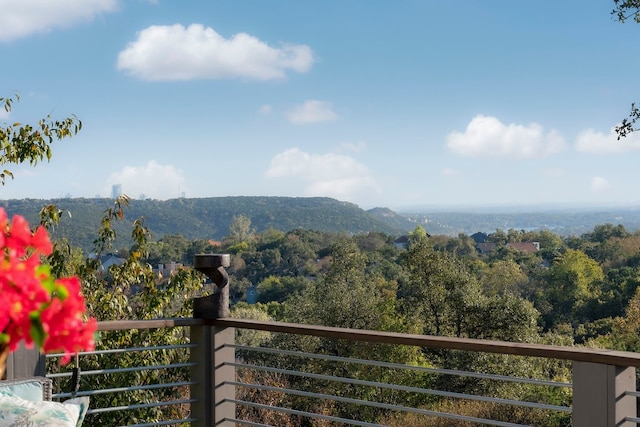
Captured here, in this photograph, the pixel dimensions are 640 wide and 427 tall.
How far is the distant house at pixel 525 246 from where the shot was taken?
108 feet

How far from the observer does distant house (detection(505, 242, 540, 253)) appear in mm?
33031

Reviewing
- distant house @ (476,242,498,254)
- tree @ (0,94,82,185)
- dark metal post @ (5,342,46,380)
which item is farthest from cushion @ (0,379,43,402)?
distant house @ (476,242,498,254)

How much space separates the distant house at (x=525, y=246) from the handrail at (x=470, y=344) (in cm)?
3048

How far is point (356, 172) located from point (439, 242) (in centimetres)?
1208

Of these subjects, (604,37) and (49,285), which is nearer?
(49,285)

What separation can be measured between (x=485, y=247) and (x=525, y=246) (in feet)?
8.63

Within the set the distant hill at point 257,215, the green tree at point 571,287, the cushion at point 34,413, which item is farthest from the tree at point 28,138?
the green tree at point 571,287

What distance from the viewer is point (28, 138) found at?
614cm

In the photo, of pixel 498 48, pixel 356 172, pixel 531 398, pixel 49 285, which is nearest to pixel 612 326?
pixel 531 398

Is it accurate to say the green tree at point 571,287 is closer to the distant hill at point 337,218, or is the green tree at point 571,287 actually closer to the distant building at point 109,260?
the distant hill at point 337,218

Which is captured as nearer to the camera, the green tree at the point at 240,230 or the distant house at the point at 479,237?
the green tree at the point at 240,230

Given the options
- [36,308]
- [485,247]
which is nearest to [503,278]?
[485,247]

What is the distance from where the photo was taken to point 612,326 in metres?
24.5

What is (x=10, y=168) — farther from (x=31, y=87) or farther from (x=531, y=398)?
(x=31, y=87)
